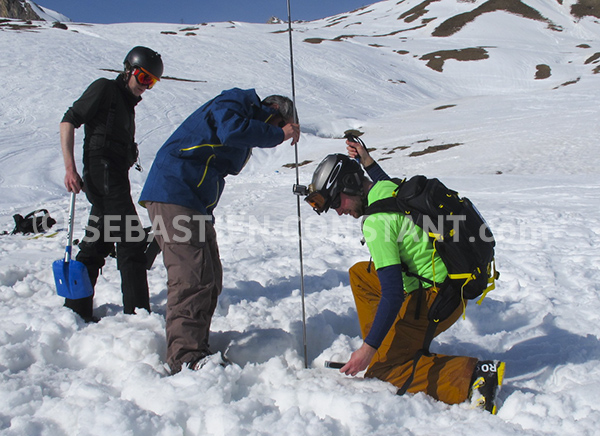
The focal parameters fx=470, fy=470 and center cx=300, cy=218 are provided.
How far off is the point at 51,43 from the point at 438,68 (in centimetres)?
3372

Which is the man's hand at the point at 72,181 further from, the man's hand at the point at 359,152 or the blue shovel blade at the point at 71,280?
the man's hand at the point at 359,152

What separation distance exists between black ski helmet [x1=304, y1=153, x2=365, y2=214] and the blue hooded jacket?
14.6 inches

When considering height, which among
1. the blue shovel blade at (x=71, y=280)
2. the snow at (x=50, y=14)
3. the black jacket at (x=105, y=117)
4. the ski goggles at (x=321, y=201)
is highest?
the snow at (x=50, y=14)

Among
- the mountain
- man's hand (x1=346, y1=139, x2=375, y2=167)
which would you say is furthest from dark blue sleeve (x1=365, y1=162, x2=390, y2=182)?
the mountain

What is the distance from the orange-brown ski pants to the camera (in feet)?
8.43

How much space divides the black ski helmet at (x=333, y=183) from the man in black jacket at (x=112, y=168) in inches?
59.5

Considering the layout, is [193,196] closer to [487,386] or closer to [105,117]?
[105,117]

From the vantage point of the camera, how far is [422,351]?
2.75m

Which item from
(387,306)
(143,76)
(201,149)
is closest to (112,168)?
(143,76)

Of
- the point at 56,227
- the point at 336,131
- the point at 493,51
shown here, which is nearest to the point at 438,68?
the point at 493,51

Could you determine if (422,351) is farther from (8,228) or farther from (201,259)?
(8,228)

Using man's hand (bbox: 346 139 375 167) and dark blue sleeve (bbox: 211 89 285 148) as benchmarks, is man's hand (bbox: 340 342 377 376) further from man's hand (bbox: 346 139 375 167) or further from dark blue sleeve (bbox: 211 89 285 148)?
man's hand (bbox: 346 139 375 167)

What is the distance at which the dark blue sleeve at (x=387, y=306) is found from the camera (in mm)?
2336

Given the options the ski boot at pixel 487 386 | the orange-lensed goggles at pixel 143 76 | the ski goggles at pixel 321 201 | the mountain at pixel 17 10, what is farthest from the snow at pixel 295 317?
the mountain at pixel 17 10
